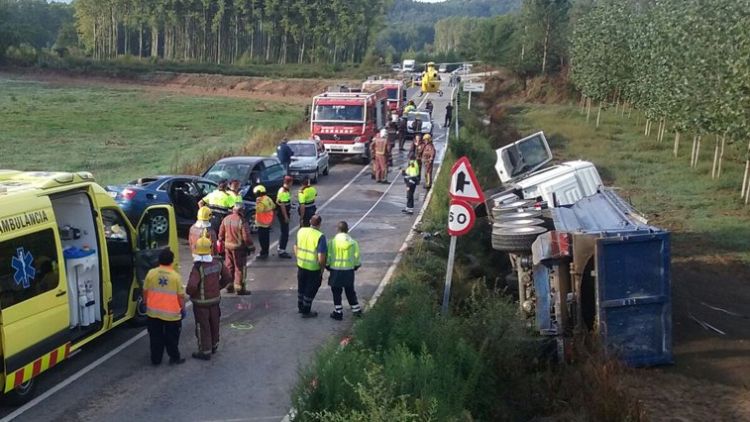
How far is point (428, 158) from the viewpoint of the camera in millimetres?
22438

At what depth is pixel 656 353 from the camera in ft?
35.2

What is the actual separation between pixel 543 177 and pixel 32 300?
9898mm

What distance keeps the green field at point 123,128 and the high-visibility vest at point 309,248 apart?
47.7 ft

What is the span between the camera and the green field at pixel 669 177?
816 inches

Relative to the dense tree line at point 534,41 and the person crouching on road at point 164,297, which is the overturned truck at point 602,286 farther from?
the dense tree line at point 534,41

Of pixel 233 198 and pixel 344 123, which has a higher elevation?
pixel 344 123

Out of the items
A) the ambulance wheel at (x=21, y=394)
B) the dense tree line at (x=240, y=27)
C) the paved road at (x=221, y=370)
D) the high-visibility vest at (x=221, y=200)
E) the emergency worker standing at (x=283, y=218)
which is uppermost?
the dense tree line at (x=240, y=27)

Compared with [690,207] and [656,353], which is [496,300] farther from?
[690,207]

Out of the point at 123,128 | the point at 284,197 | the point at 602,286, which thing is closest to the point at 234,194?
the point at 284,197

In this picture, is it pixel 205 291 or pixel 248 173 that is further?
pixel 248 173

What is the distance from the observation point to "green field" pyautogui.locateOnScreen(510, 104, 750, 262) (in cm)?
2073

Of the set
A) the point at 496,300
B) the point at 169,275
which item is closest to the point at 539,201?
the point at 496,300

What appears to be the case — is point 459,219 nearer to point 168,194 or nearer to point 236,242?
point 236,242

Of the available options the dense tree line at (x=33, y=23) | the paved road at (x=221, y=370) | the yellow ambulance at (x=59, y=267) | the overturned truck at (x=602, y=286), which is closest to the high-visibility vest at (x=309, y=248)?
the paved road at (x=221, y=370)
